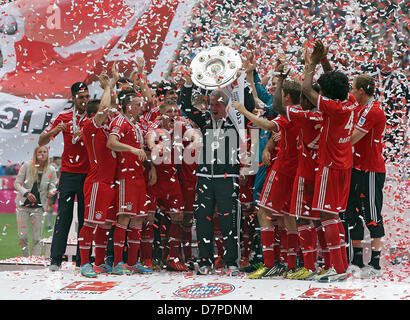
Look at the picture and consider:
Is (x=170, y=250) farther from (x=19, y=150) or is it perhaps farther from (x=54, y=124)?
(x=19, y=150)

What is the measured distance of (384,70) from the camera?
27.8 ft

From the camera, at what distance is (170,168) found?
730cm

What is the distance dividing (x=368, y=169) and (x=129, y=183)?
2.67 metres

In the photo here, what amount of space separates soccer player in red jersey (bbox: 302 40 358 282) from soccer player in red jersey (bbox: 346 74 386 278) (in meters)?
0.39

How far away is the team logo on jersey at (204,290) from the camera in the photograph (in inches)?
225

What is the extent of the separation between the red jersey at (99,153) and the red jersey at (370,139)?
109 inches

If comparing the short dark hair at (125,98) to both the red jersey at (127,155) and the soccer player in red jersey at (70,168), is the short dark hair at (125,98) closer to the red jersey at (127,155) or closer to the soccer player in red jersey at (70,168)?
the red jersey at (127,155)

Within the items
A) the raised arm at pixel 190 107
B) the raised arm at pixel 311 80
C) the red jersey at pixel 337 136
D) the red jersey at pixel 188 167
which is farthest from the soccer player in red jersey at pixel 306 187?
the red jersey at pixel 188 167

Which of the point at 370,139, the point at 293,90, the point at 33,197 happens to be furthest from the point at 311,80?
the point at 33,197

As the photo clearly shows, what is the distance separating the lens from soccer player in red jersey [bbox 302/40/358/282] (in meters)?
5.91

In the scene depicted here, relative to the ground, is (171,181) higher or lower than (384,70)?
lower

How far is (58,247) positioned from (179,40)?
12.0 feet

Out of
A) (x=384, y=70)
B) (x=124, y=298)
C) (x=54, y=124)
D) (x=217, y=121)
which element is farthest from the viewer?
(x=384, y=70)

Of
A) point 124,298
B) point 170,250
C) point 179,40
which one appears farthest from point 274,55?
point 124,298
